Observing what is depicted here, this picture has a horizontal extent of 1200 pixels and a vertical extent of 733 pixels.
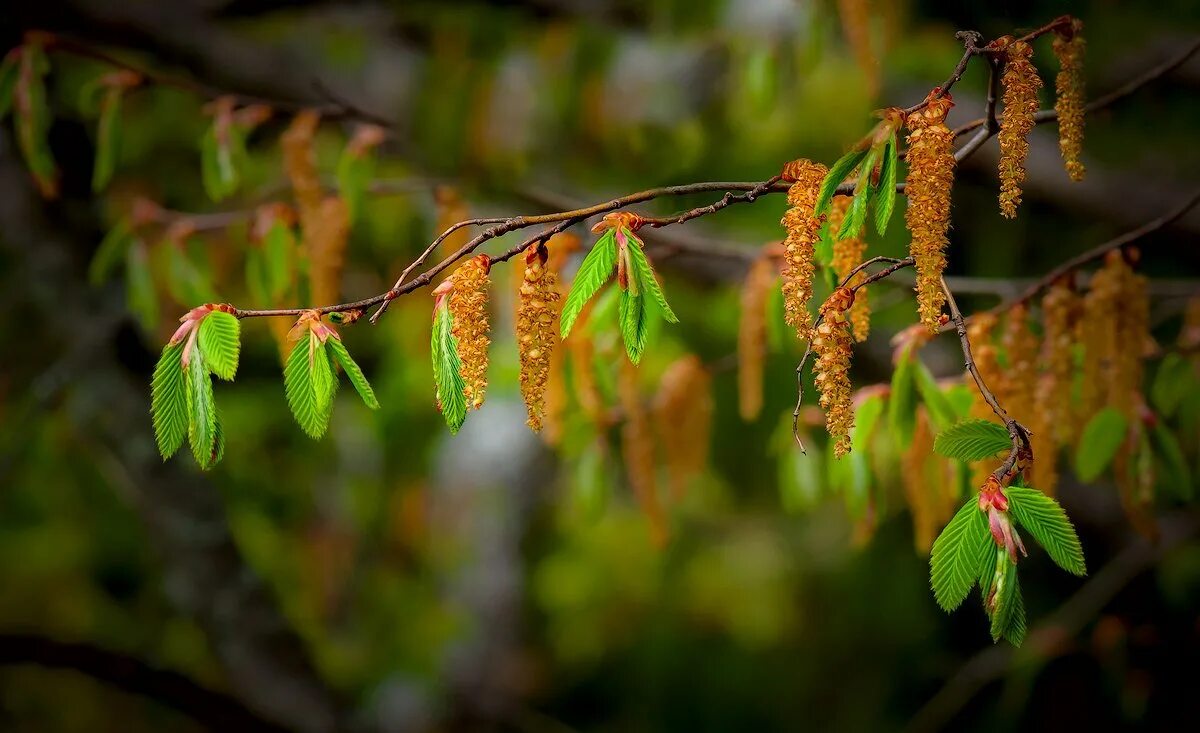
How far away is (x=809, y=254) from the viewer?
0.74 metres

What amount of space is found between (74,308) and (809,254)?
178 cm

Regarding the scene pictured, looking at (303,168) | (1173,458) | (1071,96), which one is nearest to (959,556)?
(1071,96)

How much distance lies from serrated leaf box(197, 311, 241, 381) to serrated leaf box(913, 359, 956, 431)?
67cm

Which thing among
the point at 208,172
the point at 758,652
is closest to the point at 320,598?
the point at 758,652

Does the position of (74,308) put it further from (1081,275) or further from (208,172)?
(1081,275)

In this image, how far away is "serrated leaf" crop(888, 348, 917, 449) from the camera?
1089mm

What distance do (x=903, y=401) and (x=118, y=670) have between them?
1360 mm

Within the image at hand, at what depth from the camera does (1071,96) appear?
2.60 ft

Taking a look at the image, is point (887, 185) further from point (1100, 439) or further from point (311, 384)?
point (1100, 439)

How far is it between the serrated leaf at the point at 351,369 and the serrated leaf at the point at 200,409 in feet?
0.29

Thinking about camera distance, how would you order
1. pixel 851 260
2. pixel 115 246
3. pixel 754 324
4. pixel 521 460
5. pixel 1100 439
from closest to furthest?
1. pixel 851 260
2. pixel 1100 439
3. pixel 754 324
4. pixel 115 246
5. pixel 521 460

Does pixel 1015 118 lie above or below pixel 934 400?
above

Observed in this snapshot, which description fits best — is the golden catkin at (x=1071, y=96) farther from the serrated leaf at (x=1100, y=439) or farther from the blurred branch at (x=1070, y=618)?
the blurred branch at (x=1070, y=618)

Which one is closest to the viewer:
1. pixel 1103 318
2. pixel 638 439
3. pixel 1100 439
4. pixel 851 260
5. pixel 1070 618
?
pixel 851 260
